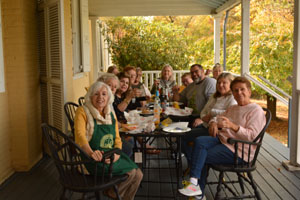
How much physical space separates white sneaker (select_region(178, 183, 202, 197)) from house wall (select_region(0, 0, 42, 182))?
2.06 meters

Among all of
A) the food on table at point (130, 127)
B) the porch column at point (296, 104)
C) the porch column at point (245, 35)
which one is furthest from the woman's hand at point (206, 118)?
the porch column at point (245, 35)

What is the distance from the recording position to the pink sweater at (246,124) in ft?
9.40

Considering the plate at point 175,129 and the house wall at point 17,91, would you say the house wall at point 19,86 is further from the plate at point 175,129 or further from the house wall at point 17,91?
the plate at point 175,129

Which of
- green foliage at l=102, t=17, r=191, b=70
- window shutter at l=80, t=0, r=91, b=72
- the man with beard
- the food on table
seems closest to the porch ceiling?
green foliage at l=102, t=17, r=191, b=70

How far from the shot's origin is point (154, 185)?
3.62 metres

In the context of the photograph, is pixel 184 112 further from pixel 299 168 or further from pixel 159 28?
pixel 159 28

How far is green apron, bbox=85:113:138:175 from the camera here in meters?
2.60

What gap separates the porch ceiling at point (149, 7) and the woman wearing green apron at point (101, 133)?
240 inches

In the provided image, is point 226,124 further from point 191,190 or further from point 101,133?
point 101,133

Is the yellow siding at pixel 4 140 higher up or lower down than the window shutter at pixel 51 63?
lower down

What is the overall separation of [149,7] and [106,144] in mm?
6359

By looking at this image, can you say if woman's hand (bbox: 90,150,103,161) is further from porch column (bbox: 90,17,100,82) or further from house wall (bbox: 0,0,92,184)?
porch column (bbox: 90,17,100,82)

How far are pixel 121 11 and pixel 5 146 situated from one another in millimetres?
5593

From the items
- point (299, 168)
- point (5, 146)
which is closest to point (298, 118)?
point (299, 168)
